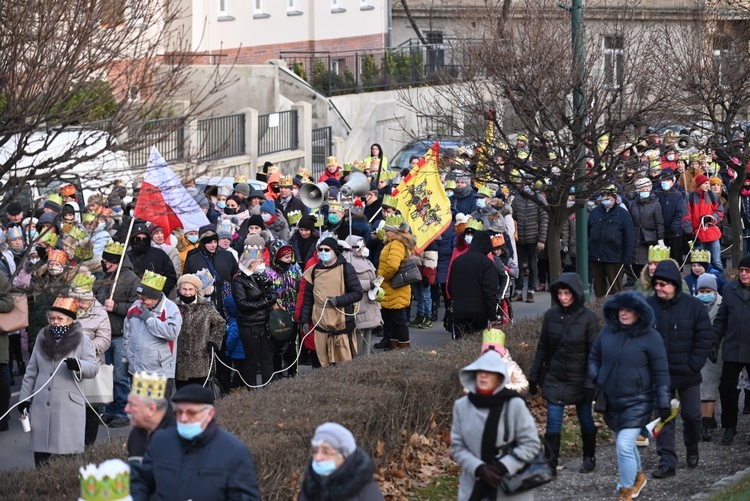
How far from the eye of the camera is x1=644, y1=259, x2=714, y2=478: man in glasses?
10.9 meters

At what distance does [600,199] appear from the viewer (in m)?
19.2

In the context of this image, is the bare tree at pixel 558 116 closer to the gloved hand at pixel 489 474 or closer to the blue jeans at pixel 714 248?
the blue jeans at pixel 714 248

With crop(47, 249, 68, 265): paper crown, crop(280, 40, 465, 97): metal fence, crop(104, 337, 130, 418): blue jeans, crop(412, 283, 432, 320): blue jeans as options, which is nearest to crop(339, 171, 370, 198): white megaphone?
crop(412, 283, 432, 320): blue jeans

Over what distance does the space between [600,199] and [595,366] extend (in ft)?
29.9

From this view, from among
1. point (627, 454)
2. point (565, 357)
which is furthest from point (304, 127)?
point (627, 454)

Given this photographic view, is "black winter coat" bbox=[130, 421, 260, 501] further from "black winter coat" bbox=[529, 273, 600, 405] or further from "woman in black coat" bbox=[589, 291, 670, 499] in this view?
"black winter coat" bbox=[529, 273, 600, 405]

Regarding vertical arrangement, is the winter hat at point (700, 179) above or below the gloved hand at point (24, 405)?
above

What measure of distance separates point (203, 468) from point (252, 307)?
6783 millimetres

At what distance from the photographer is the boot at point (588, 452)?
10.9 meters

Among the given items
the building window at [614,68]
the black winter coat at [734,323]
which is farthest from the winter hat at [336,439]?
the building window at [614,68]

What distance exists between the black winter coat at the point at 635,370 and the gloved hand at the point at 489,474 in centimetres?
242

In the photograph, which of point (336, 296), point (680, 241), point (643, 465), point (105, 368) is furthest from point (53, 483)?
point (680, 241)

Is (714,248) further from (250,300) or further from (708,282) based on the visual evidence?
(250,300)

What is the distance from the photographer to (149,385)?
757 centimetres
